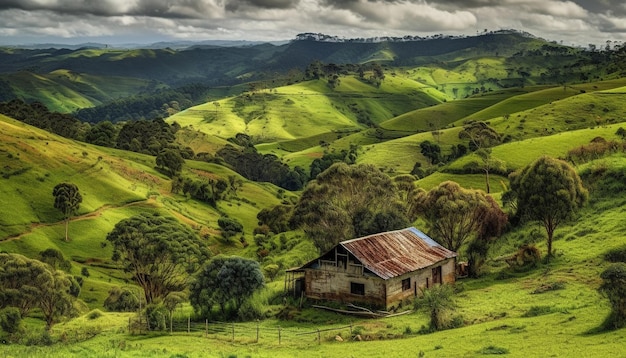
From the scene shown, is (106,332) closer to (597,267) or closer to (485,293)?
(485,293)

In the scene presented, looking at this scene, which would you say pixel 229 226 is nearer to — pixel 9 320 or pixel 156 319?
pixel 9 320

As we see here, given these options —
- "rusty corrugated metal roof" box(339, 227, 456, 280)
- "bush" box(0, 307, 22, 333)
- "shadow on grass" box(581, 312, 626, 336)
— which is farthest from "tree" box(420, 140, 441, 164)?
"shadow on grass" box(581, 312, 626, 336)

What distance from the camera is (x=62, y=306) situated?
57250 mm

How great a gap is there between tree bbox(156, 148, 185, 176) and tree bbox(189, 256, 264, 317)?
4113 inches

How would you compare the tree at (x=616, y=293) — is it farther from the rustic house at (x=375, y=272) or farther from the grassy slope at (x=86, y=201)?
the grassy slope at (x=86, y=201)

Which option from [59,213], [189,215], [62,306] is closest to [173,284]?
[62,306]

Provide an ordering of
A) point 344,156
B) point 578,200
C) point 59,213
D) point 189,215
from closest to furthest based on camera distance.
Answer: point 578,200
point 59,213
point 189,215
point 344,156

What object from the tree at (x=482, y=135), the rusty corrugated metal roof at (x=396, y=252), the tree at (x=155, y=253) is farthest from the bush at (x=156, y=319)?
the tree at (x=482, y=135)

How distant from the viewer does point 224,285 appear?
1863 inches

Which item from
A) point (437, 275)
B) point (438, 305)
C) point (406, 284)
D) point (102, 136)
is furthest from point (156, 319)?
point (102, 136)

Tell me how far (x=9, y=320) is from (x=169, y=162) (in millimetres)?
101589

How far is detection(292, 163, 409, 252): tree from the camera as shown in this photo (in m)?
68.4

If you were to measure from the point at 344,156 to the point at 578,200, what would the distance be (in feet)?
464

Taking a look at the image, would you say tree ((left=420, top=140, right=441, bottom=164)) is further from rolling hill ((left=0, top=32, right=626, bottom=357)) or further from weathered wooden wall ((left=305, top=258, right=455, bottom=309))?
weathered wooden wall ((left=305, top=258, right=455, bottom=309))
